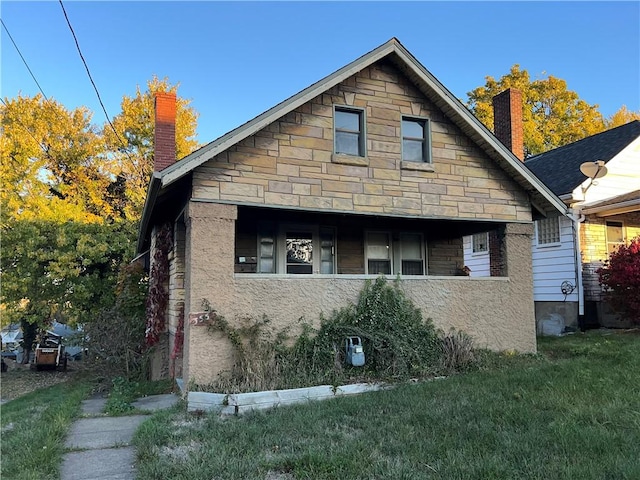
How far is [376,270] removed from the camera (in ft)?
40.0

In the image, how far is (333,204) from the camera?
9.05m

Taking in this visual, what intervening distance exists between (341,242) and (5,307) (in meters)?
11.5

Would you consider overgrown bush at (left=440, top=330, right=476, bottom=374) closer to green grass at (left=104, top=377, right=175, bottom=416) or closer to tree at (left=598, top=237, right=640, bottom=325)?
green grass at (left=104, top=377, right=175, bottom=416)

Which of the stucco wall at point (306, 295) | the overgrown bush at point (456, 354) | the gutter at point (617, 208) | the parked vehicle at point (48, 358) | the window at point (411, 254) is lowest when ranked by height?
the parked vehicle at point (48, 358)

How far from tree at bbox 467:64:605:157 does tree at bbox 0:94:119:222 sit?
22598mm

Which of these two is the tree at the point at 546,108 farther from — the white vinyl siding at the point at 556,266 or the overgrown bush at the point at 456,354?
the overgrown bush at the point at 456,354

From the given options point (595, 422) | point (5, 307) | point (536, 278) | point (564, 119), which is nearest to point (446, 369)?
point (595, 422)

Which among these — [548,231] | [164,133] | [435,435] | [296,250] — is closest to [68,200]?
[164,133]

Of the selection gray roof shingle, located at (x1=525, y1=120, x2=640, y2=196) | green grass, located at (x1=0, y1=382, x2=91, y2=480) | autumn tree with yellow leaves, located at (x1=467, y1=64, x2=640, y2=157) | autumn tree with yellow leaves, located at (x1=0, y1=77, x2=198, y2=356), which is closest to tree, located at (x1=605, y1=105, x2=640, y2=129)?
autumn tree with yellow leaves, located at (x1=467, y1=64, x2=640, y2=157)

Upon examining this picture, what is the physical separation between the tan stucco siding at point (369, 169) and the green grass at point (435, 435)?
349 centimetres

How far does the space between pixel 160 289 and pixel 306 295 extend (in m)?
4.45

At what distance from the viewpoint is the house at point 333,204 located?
320 inches

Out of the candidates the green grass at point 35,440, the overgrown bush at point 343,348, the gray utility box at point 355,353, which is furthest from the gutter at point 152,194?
the gray utility box at point 355,353

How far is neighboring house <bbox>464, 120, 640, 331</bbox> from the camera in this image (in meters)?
14.1
